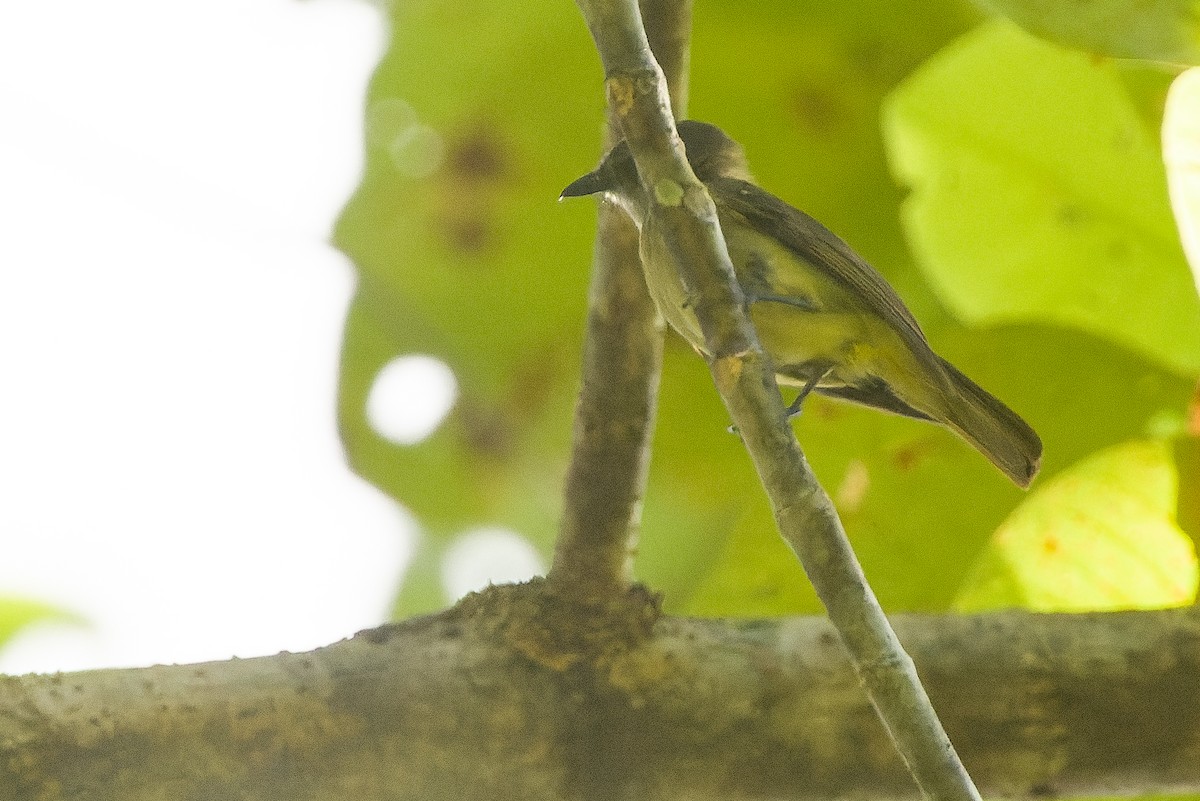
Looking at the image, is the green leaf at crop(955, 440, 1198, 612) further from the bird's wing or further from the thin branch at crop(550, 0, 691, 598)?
the thin branch at crop(550, 0, 691, 598)

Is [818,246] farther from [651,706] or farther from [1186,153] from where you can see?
[651,706]

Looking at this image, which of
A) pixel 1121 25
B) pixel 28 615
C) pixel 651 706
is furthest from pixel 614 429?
pixel 28 615

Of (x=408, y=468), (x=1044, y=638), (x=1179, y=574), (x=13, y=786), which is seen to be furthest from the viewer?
(x=408, y=468)

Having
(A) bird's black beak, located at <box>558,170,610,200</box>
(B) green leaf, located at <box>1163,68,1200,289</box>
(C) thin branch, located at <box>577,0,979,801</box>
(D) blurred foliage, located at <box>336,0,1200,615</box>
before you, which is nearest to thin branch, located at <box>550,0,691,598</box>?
(A) bird's black beak, located at <box>558,170,610,200</box>

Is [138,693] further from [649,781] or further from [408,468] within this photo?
[408,468]

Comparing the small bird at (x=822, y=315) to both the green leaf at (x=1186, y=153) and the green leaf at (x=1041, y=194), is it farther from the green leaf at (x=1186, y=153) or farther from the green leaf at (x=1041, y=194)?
the green leaf at (x=1186, y=153)

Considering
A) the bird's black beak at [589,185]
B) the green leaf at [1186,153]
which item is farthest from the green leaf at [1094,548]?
the bird's black beak at [589,185]

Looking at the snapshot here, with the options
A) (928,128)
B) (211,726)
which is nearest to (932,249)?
(928,128)
